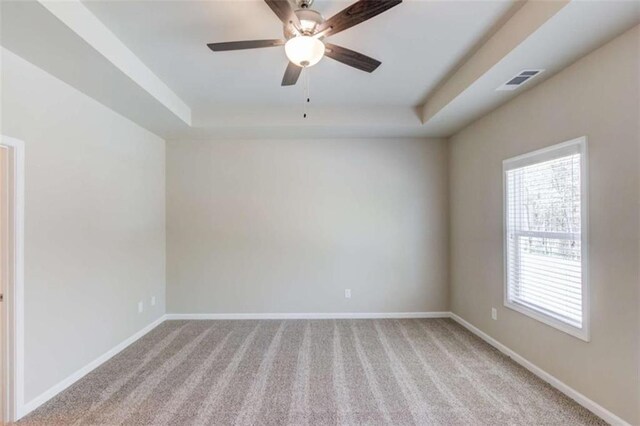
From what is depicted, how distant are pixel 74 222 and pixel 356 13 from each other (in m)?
2.89

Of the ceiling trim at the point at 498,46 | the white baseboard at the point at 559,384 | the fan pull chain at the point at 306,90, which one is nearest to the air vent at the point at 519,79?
the ceiling trim at the point at 498,46

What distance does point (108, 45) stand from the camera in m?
2.29

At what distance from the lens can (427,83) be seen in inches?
129

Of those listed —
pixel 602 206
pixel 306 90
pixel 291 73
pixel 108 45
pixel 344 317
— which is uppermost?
pixel 306 90

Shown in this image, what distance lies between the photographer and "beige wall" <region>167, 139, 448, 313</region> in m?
4.52

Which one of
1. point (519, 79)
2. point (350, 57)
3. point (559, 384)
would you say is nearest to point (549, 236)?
point (559, 384)

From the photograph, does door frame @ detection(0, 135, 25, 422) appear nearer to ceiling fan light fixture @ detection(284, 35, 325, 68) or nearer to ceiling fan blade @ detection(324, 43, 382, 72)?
ceiling fan light fixture @ detection(284, 35, 325, 68)

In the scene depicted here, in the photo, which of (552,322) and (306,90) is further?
(306,90)

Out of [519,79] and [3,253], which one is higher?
[519,79]

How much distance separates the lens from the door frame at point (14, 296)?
7.26 ft

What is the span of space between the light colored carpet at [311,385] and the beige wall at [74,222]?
0.40m

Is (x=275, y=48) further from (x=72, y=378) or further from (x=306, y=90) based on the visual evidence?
(x=72, y=378)

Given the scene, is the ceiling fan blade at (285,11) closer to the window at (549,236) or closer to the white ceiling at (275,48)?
the white ceiling at (275,48)

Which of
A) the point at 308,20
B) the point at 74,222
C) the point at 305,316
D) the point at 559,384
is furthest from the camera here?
the point at 305,316
